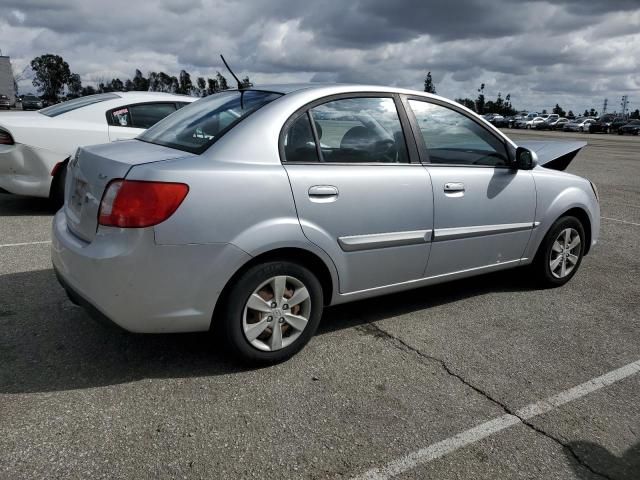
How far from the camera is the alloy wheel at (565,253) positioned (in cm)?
469

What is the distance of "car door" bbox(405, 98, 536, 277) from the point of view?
3771mm

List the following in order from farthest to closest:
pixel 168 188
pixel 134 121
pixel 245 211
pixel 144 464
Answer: pixel 134 121
pixel 245 211
pixel 168 188
pixel 144 464

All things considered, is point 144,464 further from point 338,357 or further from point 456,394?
point 456,394

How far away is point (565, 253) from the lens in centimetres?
476

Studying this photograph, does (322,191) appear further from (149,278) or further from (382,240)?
(149,278)

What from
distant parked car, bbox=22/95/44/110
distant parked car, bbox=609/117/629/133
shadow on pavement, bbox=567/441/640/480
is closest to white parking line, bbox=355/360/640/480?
shadow on pavement, bbox=567/441/640/480

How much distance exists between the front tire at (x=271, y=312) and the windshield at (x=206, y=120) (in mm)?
795

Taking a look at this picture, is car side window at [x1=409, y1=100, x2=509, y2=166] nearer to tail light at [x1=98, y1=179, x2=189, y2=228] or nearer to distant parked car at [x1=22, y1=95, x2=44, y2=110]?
tail light at [x1=98, y1=179, x2=189, y2=228]

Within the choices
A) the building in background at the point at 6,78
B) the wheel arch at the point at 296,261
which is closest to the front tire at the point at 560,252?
the wheel arch at the point at 296,261

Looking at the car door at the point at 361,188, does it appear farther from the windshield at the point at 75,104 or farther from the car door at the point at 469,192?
the windshield at the point at 75,104

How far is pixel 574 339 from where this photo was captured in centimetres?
379

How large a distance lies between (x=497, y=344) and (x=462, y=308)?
644 millimetres

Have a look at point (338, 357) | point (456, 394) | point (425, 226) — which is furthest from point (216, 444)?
point (425, 226)

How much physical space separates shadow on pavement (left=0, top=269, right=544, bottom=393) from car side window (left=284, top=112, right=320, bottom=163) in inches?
46.3
